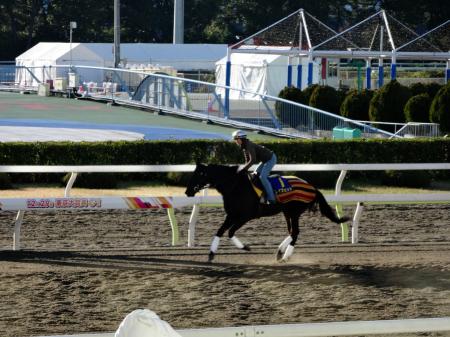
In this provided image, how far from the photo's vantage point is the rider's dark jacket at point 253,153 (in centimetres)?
1171

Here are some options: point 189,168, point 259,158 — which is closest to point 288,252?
point 259,158

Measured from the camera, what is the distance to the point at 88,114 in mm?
31453

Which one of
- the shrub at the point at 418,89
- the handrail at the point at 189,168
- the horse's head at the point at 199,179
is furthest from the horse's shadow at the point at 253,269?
the shrub at the point at 418,89

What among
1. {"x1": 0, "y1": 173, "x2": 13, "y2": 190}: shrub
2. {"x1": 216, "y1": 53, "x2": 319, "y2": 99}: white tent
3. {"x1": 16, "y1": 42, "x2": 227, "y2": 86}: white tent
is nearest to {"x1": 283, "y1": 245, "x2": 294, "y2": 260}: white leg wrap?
{"x1": 0, "y1": 173, "x2": 13, "y2": 190}: shrub

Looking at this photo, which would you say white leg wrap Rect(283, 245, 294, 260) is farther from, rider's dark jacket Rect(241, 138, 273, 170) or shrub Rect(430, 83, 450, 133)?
shrub Rect(430, 83, 450, 133)

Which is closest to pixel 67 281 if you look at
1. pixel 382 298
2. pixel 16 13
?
pixel 382 298

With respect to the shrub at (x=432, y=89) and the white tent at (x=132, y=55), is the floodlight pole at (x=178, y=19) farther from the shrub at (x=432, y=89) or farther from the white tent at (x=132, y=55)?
the shrub at (x=432, y=89)

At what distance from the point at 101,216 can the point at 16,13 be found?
2166 inches

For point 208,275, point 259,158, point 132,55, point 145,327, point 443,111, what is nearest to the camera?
point 145,327

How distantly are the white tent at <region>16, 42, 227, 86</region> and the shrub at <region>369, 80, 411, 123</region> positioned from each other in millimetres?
20755

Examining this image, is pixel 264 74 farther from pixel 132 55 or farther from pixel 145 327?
pixel 145 327

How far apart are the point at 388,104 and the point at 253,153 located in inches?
680

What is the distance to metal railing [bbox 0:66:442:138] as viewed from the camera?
26422mm

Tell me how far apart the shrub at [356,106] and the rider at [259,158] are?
1791 cm
